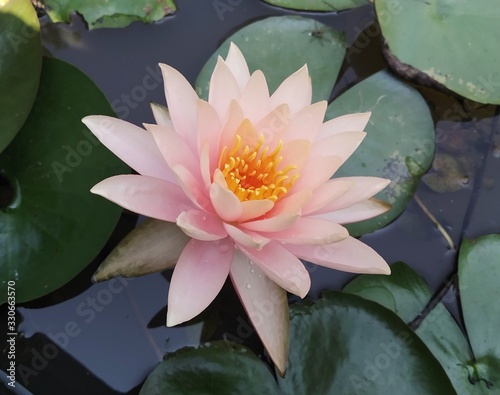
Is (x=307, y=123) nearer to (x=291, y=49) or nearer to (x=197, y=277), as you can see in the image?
(x=197, y=277)

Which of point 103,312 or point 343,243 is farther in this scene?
point 103,312

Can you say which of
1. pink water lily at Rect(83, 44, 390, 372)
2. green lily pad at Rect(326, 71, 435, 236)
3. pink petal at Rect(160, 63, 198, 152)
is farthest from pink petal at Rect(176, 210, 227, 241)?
green lily pad at Rect(326, 71, 435, 236)

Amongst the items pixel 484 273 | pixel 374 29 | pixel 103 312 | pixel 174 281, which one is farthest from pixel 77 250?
pixel 374 29

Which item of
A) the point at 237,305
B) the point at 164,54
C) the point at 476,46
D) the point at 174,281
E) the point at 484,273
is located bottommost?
the point at 484,273

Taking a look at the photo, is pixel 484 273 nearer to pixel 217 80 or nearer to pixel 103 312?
pixel 217 80

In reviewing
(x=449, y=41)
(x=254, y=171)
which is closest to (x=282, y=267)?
(x=254, y=171)

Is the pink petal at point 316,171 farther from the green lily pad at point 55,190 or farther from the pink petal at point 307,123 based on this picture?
the green lily pad at point 55,190

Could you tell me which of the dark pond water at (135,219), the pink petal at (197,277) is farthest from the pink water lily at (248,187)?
the dark pond water at (135,219)
